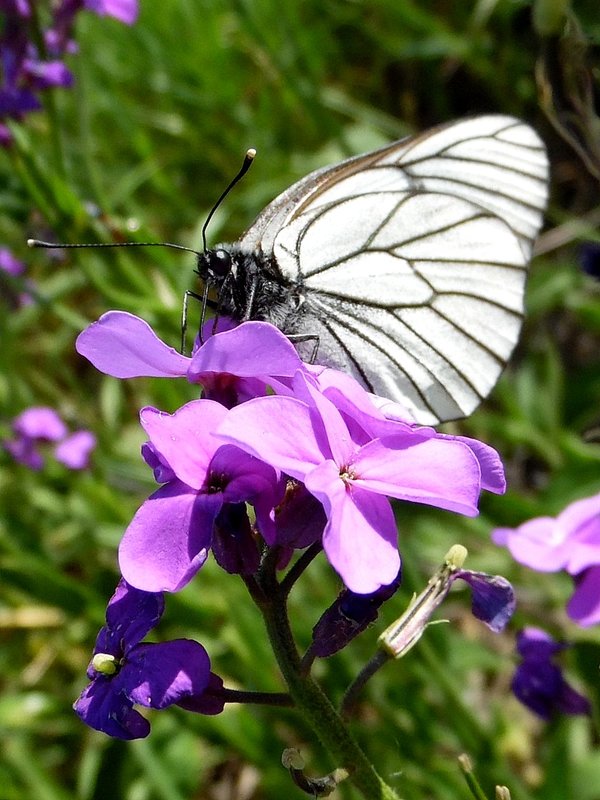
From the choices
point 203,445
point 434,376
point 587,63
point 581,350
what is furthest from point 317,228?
point 581,350

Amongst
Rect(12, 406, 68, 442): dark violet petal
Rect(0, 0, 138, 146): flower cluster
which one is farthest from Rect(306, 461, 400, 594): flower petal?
Rect(12, 406, 68, 442): dark violet petal

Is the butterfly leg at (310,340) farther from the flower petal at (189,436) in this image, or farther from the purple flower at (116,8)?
the purple flower at (116,8)

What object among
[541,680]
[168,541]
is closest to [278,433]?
[168,541]

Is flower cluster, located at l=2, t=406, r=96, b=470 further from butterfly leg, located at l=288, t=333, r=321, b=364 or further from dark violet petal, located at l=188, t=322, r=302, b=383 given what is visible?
dark violet petal, located at l=188, t=322, r=302, b=383

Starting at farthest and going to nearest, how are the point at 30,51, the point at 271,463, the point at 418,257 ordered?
the point at 30,51 → the point at 418,257 → the point at 271,463

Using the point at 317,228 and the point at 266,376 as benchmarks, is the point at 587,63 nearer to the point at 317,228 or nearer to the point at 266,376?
the point at 317,228

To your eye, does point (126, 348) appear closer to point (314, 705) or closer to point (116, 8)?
point (314, 705)

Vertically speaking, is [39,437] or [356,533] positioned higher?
[356,533]
